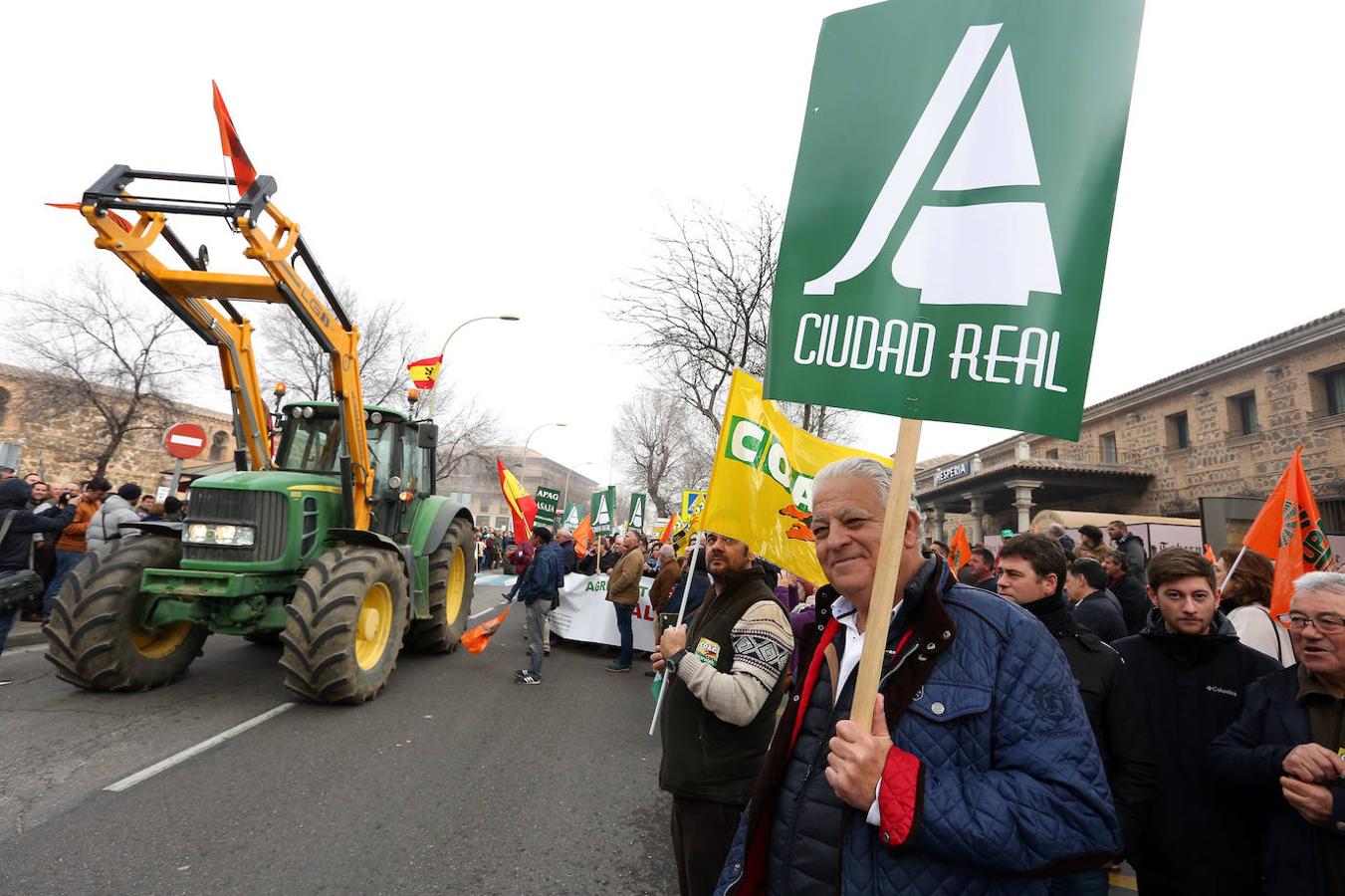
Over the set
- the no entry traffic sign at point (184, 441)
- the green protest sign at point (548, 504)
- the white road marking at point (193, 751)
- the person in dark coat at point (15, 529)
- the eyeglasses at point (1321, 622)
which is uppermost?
the eyeglasses at point (1321, 622)

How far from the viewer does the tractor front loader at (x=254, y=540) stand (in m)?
5.71

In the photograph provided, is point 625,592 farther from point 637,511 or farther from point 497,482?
point 497,482

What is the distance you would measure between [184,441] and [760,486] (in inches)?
362

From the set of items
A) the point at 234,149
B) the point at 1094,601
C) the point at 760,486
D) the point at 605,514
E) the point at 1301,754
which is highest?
the point at 234,149

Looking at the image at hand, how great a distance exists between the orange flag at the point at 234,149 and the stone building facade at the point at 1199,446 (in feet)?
59.0

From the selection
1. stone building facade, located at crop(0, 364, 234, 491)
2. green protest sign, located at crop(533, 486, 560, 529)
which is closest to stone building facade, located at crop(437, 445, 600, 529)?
stone building facade, located at crop(0, 364, 234, 491)

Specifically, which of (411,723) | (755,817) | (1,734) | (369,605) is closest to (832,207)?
(755,817)

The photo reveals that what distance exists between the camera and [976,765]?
1333mm

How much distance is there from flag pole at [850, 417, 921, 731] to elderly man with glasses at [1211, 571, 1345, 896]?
185cm

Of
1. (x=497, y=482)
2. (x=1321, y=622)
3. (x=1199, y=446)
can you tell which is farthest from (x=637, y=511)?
(x=497, y=482)

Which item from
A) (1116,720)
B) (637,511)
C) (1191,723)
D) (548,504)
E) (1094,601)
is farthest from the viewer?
(637,511)

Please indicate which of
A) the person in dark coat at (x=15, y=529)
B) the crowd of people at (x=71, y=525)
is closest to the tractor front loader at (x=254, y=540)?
the person in dark coat at (x=15, y=529)

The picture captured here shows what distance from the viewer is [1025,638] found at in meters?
1.42

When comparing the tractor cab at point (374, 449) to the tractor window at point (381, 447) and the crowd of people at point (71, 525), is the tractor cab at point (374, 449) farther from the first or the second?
Answer: the crowd of people at point (71, 525)
